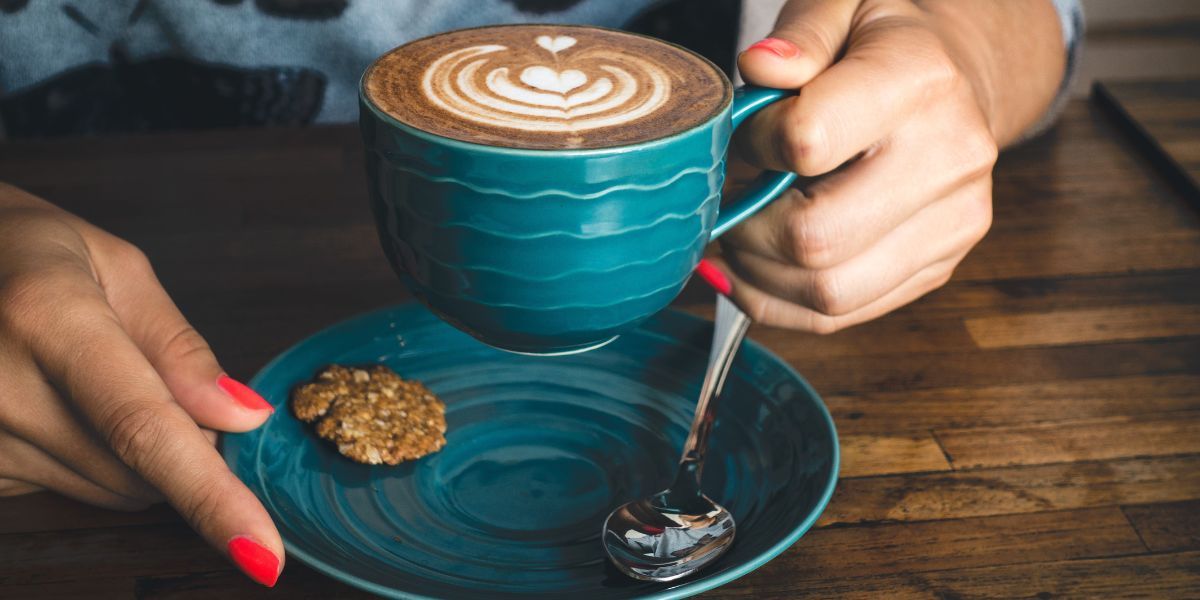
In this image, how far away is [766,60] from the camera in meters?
0.69

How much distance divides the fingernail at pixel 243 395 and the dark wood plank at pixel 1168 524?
621mm

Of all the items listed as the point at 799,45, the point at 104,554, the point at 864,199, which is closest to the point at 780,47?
the point at 799,45

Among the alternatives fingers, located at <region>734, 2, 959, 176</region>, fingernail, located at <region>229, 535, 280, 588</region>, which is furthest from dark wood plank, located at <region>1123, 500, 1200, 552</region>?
fingernail, located at <region>229, 535, 280, 588</region>

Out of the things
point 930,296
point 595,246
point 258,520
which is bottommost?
point 930,296

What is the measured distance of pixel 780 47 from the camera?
702 millimetres

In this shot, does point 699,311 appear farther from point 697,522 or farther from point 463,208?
point 463,208

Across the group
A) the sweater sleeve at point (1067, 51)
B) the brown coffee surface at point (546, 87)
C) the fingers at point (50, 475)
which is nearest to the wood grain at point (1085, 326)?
the sweater sleeve at point (1067, 51)

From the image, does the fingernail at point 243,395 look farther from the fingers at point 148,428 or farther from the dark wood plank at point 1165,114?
the dark wood plank at point 1165,114

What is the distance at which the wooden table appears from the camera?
651 millimetres

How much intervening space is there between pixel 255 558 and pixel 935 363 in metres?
0.59

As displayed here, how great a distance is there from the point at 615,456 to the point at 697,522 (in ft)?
0.34

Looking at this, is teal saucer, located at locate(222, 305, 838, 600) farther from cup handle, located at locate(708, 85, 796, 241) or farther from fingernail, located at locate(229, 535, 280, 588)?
cup handle, located at locate(708, 85, 796, 241)

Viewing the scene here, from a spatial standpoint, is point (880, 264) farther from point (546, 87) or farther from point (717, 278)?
point (546, 87)

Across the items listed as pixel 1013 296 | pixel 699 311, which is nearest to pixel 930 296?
pixel 1013 296
